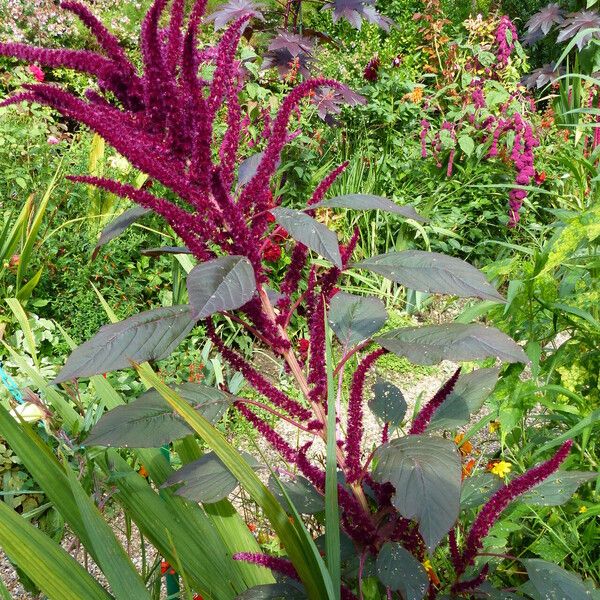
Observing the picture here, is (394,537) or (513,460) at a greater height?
(394,537)

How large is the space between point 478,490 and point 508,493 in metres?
0.24

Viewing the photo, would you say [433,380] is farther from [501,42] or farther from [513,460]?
[501,42]

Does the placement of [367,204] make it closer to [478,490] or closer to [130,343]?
[130,343]

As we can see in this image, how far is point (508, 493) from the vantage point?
0.93 meters

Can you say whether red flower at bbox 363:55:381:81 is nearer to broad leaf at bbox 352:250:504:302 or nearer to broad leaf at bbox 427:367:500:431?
broad leaf at bbox 427:367:500:431

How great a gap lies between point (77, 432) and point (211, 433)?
0.67m

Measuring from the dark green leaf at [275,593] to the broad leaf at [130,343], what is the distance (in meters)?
0.42

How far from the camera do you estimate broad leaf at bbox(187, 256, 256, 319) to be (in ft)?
2.34

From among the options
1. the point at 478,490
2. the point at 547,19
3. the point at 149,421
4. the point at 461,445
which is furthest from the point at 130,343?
the point at 547,19

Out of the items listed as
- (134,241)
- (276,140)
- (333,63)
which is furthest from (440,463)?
(333,63)

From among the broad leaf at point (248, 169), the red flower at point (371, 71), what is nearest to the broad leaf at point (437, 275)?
the broad leaf at point (248, 169)

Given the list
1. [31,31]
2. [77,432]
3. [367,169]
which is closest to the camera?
[77,432]

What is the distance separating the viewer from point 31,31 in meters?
6.55

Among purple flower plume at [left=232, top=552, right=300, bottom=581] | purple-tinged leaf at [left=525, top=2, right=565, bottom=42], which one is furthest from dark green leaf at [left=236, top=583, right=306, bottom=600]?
purple-tinged leaf at [left=525, top=2, right=565, bottom=42]
